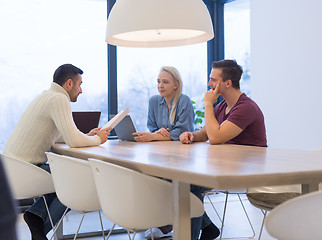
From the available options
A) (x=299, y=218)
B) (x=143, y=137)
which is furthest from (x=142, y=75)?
(x=299, y=218)

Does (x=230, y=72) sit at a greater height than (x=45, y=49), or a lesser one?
lesser

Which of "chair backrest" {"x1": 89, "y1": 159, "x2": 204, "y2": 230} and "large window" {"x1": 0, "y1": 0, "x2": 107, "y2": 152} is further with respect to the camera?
"large window" {"x1": 0, "y1": 0, "x2": 107, "y2": 152}

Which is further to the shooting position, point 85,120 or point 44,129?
point 85,120

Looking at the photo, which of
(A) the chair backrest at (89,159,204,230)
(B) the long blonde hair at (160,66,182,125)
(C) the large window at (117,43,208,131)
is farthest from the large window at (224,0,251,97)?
(A) the chair backrest at (89,159,204,230)

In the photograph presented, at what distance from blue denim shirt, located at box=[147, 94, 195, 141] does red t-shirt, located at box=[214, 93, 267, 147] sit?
1.92 feet

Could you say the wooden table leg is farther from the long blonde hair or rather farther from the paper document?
→ the long blonde hair

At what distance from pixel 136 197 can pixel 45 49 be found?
4.10 meters

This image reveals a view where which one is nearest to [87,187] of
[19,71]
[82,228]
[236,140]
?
[236,140]

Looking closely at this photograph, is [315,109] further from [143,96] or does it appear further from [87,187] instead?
[87,187]

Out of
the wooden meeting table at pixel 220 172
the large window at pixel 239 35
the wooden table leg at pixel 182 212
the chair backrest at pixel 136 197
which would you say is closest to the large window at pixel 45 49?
the large window at pixel 239 35

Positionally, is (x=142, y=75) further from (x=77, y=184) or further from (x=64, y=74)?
(x=77, y=184)

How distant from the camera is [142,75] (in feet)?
20.1

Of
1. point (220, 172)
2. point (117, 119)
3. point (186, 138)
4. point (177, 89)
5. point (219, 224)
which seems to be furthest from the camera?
point (219, 224)

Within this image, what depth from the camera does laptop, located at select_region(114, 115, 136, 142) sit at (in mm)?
3441
